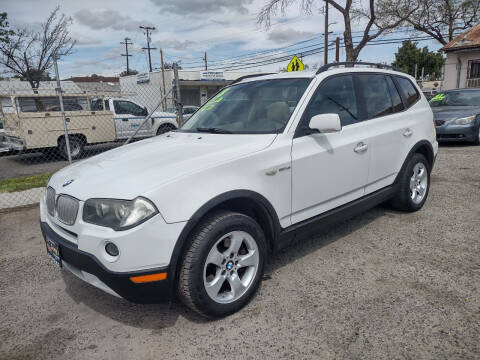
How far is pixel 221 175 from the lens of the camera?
246 centimetres

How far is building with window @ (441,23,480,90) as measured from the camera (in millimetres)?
21581

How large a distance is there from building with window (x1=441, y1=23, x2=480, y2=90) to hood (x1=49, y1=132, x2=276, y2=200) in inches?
941

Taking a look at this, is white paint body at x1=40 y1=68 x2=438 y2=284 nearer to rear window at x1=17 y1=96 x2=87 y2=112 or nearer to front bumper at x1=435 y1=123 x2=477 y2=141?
front bumper at x1=435 y1=123 x2=477 y2=141

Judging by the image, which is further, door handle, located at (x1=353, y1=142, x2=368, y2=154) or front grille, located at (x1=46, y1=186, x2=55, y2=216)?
door handle, located at (x1=353, y1=142, x2=368, y2=154)

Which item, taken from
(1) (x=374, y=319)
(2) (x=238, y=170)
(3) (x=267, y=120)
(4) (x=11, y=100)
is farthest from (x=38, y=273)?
(4) (x=11, y=100)

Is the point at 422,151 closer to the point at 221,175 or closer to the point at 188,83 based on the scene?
the point at 221,175

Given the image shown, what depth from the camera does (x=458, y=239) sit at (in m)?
3.74

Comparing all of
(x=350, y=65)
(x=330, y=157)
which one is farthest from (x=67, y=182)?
(x=350, y=65)

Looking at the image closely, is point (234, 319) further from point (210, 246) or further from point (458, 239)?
point (458, 239)

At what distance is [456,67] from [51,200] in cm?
2596

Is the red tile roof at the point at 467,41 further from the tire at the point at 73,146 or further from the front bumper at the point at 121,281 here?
the front bumper at the point at 121,281

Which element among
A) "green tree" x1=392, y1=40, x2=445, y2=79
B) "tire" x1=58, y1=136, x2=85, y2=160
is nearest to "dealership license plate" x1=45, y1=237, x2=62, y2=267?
"tire" x1=58, y1=136, x2=85, y2=160

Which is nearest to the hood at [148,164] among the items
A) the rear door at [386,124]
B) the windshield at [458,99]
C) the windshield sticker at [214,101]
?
the windshield sticker at [214,101]

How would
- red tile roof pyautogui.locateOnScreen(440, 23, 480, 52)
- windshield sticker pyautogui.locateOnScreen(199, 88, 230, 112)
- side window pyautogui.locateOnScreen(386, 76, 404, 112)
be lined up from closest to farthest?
1. windshield sticker pyautogui.locateOnScreen(199, 88, 230, 112)
2. side window pyautogui.locateOnScreen(386, 76, 404, 112)
3. red tile roof pyautogui.locateOnScreen(440, 23, 480, 52)
